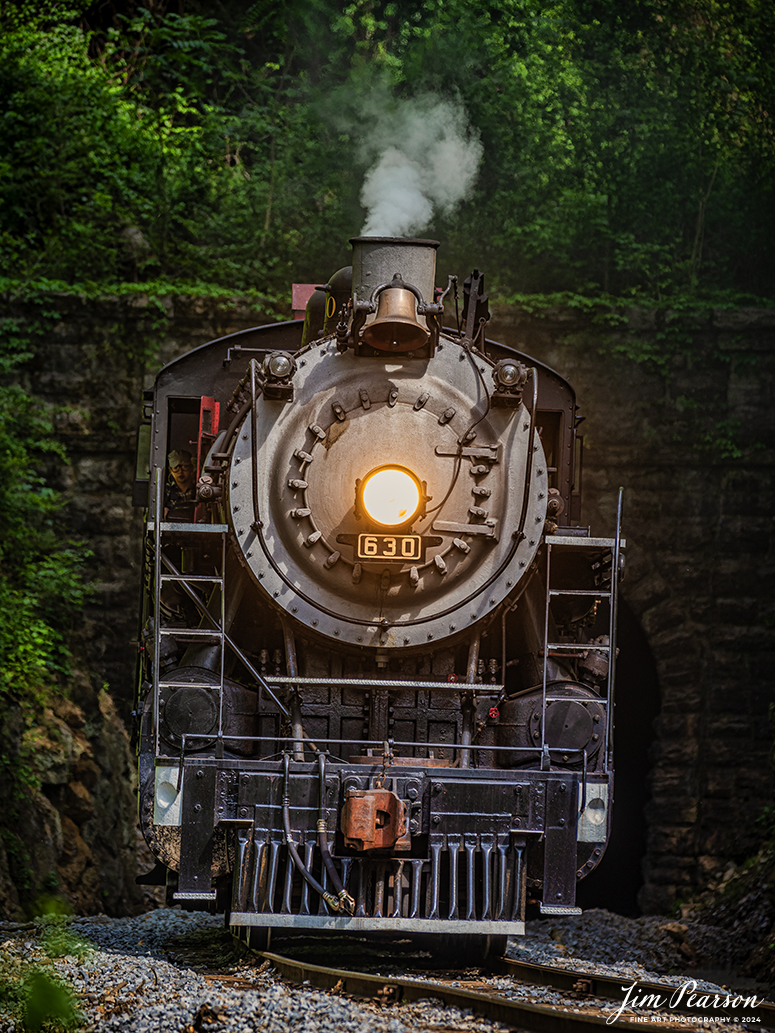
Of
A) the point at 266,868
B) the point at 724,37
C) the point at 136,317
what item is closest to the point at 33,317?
the point at 136,317

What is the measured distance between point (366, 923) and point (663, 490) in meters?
6.05

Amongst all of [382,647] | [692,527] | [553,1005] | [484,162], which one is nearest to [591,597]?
[382,647]

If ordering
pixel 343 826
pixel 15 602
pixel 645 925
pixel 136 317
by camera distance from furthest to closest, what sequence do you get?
pixel 136 317 < pixel 15 602 < pixel 645 925 < pixel 343 826

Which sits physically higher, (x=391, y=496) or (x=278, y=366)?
(x=278, y=366)

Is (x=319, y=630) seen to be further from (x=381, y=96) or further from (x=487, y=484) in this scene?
(x=381, y=96)

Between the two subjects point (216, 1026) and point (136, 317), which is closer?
point (216, 1026)

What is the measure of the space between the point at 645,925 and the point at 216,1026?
5587 mm

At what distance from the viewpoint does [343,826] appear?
5.16 metres

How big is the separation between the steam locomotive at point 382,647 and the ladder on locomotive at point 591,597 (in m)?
0.02

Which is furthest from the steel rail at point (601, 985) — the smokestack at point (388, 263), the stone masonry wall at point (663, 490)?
the stone masonry wall at point (663, 490)

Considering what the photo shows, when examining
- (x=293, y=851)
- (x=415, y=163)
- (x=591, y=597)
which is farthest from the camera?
(x=415, y=163)

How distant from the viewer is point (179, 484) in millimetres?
7051

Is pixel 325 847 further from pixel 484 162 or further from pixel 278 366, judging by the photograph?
pixel 484 162

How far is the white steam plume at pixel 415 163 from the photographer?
25.6 feet
